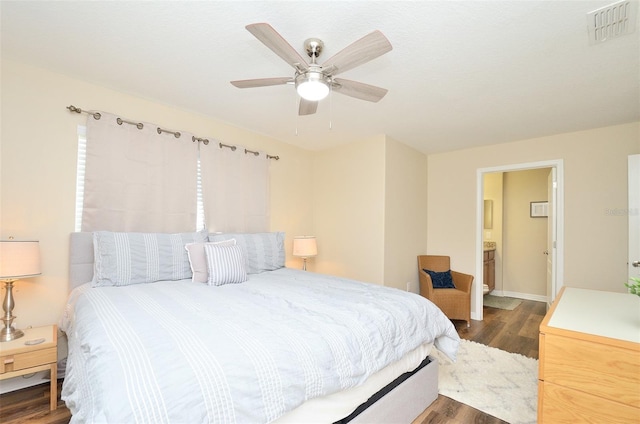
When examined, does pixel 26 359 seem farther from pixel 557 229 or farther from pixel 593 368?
pixel 557 229

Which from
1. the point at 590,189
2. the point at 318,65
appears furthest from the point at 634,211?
the point at 318,65

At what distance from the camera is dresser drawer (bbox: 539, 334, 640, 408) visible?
1.09 m

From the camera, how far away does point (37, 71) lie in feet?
7.64

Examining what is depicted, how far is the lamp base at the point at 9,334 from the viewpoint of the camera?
6.48 ft

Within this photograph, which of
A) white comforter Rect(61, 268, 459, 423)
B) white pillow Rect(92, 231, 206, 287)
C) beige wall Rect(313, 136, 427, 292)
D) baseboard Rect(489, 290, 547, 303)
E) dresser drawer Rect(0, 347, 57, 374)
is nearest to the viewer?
white comforter Rect(61, 268, 459, 423)

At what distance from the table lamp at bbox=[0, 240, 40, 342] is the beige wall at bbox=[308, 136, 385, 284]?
317 cm

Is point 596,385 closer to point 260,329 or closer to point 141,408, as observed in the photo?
point 260,329

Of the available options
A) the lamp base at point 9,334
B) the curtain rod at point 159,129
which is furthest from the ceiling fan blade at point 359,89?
the lamp base at point 9,334

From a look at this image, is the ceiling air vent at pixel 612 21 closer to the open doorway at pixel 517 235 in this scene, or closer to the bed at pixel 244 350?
the bed at pixel 244 350

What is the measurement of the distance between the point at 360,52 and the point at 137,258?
7.49ft

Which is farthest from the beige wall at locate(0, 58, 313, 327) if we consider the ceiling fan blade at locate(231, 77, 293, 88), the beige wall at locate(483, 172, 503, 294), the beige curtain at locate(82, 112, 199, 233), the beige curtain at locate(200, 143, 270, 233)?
the beige wall at locate(483, 172, 503, 294)

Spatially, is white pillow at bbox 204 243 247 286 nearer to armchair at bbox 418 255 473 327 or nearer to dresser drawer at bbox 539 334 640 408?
dresser drawer at bbox 539 334 640 408

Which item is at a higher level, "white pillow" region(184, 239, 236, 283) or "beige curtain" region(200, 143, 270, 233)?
"beige curtain" region(200, 143, 270, 233)

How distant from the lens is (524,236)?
5352 mm
